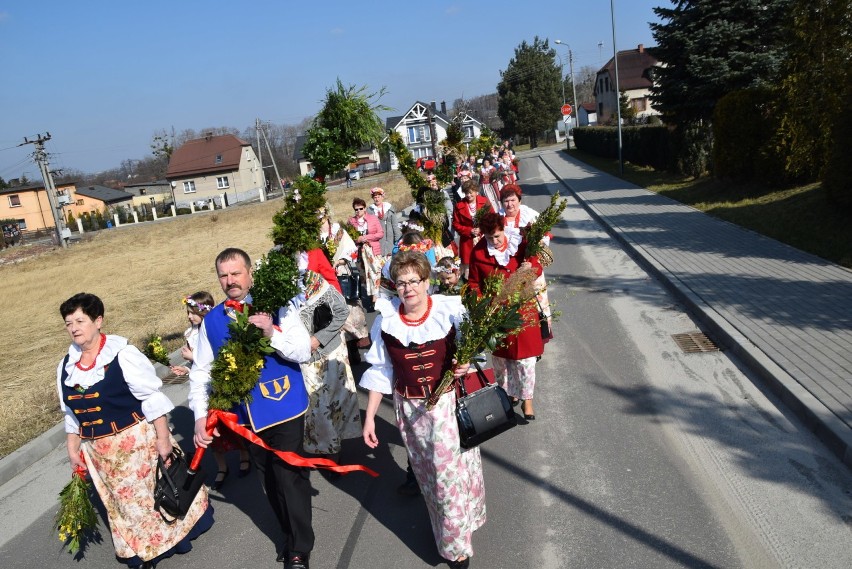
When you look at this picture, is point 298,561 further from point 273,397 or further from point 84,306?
point 84,306

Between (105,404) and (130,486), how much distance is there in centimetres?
60

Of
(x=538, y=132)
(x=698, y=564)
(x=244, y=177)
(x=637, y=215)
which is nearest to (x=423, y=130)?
(x=538, y=132)

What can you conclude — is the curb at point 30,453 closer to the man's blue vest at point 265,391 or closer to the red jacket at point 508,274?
the man's blue vest at point 265,391

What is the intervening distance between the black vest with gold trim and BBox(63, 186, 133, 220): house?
77.2 m

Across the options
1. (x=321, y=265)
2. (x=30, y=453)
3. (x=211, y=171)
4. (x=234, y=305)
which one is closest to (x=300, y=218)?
(x=234, y=305)

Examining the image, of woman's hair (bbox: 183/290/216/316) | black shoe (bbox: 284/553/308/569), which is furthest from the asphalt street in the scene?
woman's hair (bbox: 183/290/216/316)

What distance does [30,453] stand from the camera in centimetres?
696

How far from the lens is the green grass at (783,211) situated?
11.3 meters

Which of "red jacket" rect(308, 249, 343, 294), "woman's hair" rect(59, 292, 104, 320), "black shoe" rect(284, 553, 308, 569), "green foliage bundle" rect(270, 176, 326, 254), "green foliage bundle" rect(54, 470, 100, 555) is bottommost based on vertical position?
"black shoe" rect(284, 553, 308, 569)

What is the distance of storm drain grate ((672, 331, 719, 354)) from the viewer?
25.3 feet

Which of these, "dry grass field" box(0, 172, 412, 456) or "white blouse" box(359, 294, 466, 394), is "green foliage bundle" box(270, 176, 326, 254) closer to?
"dry grass field" box(0, 172, 412, 456)

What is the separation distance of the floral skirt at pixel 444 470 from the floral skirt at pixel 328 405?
1.74 m

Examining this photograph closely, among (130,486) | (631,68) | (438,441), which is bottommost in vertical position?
(130,486)

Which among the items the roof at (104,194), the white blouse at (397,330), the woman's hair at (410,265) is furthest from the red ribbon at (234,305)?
the roof at (104,194)
